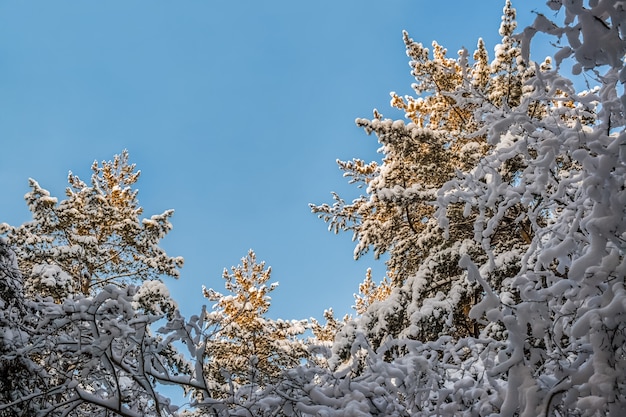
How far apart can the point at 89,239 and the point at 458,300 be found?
8.63m

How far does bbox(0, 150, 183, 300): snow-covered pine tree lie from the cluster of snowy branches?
1.68 meters

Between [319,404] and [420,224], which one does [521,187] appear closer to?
[319,404]

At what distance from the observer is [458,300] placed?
7641mm

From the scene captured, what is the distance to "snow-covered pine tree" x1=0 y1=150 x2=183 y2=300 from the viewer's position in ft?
37.7

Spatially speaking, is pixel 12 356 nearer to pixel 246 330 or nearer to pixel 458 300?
pixel 458 300

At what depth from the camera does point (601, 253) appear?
1.98 m

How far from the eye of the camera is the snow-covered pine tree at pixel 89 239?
11.5 meters

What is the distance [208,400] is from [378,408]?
0.93 m

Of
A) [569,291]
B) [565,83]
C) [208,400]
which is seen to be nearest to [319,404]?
[208,400]

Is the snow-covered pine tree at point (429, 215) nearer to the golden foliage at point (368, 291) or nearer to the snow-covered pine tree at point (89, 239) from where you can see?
the snow-covered pine tree at point (89, 239)

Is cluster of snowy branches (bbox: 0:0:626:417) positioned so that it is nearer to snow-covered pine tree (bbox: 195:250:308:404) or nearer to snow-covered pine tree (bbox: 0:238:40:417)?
snow-covered pine tree (bbox: 0:238:40:417)

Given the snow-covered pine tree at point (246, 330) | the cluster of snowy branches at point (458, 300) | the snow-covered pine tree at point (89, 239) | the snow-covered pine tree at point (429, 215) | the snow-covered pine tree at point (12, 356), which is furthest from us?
the snow-covered pine tree at point (246, 330)

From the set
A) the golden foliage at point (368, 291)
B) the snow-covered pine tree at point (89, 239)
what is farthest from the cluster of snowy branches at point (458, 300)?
the golden foliage at point (368, 291)

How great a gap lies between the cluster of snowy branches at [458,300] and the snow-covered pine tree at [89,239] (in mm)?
1677
